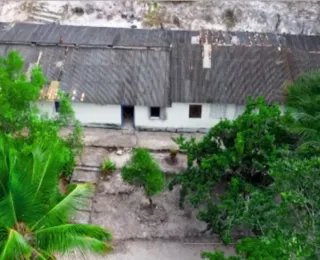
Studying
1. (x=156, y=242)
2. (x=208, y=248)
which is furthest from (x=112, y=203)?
(x=208, y=248)

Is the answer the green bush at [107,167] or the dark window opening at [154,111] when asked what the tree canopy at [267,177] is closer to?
the green bush at [107,167]

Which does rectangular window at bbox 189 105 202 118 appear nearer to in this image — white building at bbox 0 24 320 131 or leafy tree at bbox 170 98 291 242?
white building at bbox 0 24 320 131

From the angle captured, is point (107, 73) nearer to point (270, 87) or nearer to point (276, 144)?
point (270, 87)

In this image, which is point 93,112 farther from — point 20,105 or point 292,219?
point 292,219

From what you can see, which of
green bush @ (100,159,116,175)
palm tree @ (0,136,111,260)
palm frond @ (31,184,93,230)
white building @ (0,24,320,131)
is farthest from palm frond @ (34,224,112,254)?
white building @ (0,24,320,131)

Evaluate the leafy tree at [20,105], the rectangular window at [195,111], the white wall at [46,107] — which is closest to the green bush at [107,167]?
the white wall at [46,107]
